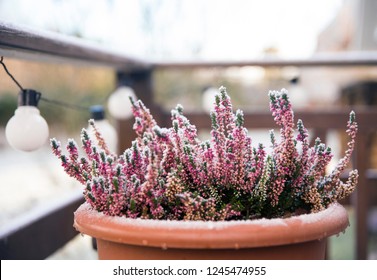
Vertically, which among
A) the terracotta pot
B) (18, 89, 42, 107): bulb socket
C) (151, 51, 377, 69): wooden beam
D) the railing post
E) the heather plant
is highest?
(151, 51, 377, 69): wooden beam

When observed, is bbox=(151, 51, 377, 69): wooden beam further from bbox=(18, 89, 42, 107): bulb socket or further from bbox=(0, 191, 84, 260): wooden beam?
bbox=(18, 89, 42, 107): bulb socket

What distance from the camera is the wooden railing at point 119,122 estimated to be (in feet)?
5.28

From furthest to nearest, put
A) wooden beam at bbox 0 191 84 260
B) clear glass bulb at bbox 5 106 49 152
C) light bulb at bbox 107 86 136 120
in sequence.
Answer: light bulb at bbox 107 86 136 120 → wooden beam at bbox 0 191 84 260 → clear glass bulb at bbox 5 106 49 152

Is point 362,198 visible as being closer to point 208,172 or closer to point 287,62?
point 287,62

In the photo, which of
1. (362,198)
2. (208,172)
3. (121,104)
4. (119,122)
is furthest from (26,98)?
(362,198)

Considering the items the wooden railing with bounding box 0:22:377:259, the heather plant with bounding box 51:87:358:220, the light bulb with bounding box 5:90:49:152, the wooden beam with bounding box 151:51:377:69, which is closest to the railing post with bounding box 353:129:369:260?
the wooden railing with bounding box 0:22:377:259

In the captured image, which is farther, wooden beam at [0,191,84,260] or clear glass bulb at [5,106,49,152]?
wooden beam at [0,191,84,260]

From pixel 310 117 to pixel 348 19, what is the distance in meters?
3.88

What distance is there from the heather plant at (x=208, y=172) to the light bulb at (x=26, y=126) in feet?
1.32

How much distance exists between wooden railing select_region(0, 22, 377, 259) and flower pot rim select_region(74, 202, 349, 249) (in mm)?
601

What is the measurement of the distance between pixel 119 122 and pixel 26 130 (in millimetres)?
1814

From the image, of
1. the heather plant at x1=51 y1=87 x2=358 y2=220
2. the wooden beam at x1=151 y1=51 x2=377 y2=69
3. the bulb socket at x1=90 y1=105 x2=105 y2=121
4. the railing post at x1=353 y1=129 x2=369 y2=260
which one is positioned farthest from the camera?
the wooden beam at x1=151 y1=51 x2=377 y2=69

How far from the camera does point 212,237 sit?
3.14 ft

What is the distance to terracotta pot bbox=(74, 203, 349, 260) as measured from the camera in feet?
3.16
